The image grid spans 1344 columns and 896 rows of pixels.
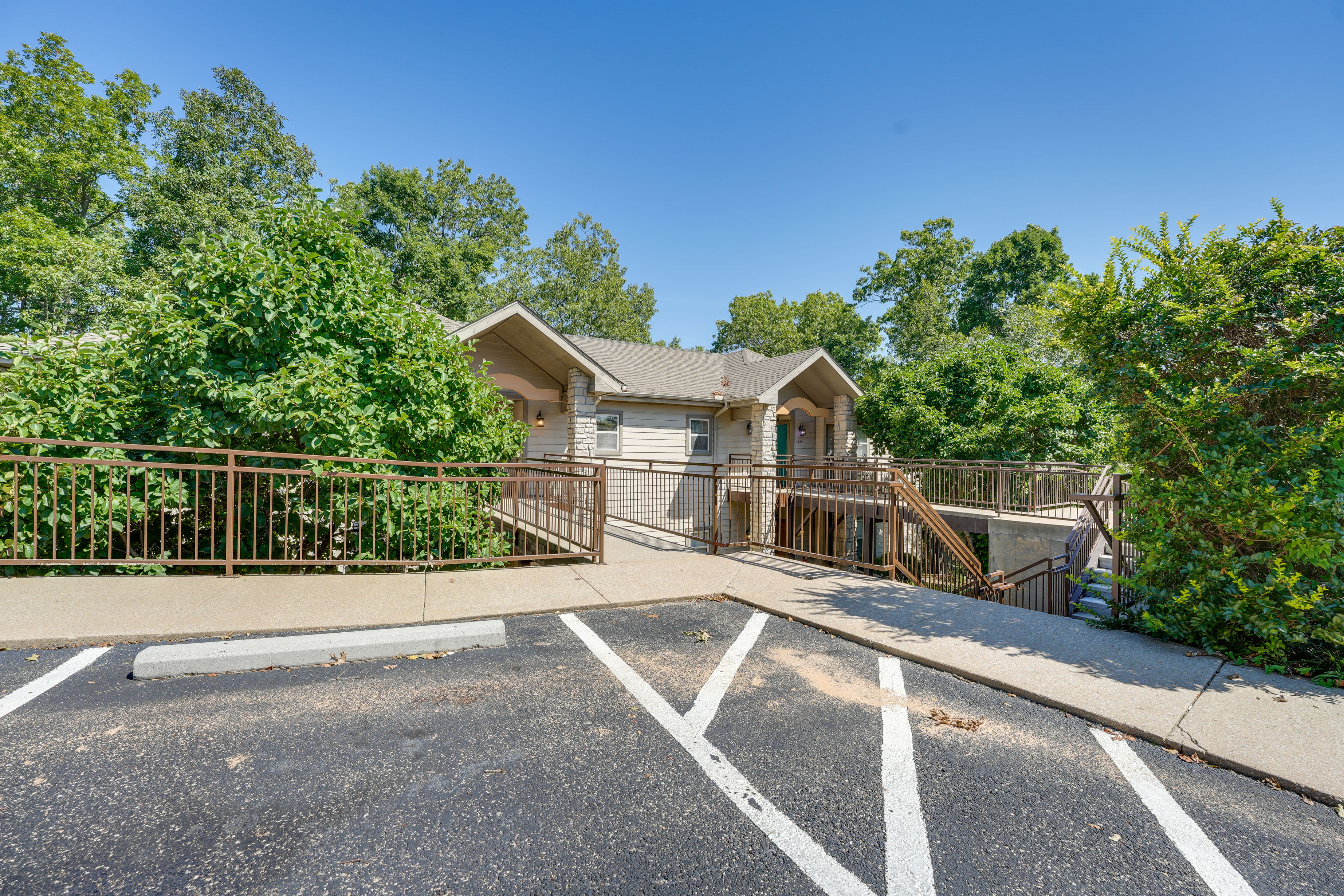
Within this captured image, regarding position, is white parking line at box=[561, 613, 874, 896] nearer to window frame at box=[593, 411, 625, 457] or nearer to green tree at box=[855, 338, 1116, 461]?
window frame at box=[593, 411, 625, 457]

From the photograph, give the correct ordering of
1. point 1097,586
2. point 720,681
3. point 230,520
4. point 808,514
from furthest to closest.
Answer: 1. point 808,514
2. point 1097,586
3. point 230,520
4. point 720,681

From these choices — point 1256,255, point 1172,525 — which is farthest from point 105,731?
point 1256,255

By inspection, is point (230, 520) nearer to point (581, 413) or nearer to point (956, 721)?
point (956, 721)

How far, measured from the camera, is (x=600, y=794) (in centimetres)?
256

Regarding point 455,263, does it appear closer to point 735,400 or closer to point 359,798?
point 735,400

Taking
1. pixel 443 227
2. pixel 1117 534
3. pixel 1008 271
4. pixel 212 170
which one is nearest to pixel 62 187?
pixel 212 170

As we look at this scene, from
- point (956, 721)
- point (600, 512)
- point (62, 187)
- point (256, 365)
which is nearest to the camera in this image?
point (956, 721)

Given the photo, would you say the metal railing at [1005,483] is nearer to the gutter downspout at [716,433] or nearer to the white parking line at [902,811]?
the gutter downspout at [716,433]

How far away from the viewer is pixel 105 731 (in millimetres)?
2951

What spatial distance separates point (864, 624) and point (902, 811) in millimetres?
2712

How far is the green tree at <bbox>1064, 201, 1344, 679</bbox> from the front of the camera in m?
3.86

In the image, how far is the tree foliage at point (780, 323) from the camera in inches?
1641

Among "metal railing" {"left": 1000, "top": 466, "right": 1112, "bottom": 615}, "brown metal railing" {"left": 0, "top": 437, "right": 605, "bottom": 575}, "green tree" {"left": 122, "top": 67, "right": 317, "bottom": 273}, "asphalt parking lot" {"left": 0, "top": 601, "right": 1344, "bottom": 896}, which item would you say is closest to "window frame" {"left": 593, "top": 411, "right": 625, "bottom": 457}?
"brown metal railing" {"left": 0, "top": 437, "right": 605, "bottom": 575}

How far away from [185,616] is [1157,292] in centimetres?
812
